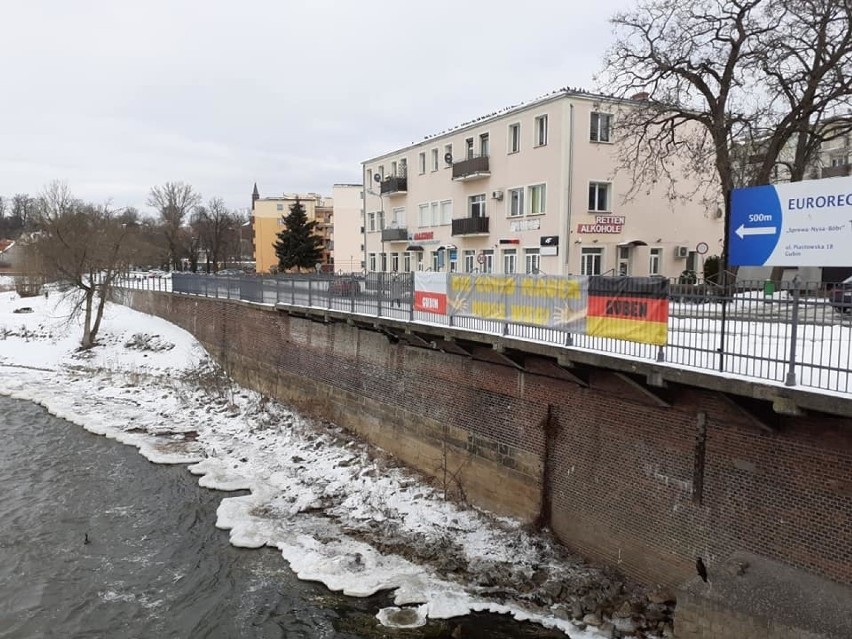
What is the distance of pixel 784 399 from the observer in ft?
23.8

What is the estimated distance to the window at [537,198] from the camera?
2978 centimetres

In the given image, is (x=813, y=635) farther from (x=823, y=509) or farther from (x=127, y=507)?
(x=127, y=507)

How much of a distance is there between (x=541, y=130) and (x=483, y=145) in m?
4.99

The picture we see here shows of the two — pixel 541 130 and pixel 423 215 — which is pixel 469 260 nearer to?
pixel 423 215

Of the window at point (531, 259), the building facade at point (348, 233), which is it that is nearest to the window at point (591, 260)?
the window at point (531, 259)

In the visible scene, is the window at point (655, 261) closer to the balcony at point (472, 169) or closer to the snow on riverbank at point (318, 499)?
the balcony at point (472, 169)

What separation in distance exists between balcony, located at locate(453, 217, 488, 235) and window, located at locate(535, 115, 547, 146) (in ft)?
17.2

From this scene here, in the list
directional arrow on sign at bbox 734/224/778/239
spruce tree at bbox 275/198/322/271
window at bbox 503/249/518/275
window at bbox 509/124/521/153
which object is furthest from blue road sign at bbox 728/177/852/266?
spruce tree at bbox 275/198/322/271

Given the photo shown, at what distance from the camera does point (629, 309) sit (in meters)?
9.57

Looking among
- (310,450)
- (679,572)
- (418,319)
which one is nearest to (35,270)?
(310,450)

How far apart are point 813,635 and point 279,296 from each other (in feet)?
63.4

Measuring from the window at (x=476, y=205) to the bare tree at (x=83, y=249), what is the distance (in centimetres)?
1874

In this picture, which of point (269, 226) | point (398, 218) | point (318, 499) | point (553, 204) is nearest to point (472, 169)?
point (553, 204)

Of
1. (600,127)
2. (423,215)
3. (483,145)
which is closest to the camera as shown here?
(600,127)
